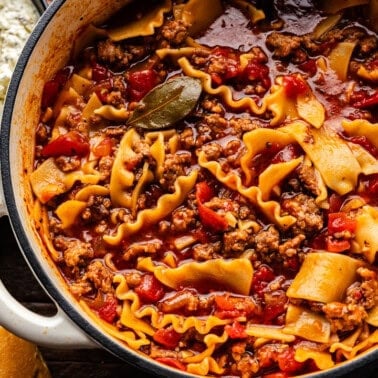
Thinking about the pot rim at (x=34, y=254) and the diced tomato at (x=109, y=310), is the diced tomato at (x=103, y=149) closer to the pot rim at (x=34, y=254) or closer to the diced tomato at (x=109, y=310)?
the pot rim at (x=34, y=254)

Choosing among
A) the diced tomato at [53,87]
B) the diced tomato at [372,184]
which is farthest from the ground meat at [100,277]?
the diced tomato at [372,184]

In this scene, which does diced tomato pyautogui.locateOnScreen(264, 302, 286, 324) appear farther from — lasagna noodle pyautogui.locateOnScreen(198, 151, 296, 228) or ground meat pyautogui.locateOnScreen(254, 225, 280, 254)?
lasagna noodle pyautogui.locateOnScreen(198, 151, 296, 228)

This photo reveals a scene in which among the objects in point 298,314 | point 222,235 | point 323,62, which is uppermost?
point 323,62

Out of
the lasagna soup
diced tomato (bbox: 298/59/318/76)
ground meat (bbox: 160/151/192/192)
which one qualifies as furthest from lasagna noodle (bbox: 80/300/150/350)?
diced tomato (bbox: 298/59/318/76)

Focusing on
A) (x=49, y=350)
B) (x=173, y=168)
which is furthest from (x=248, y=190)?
(x=49, y=350)

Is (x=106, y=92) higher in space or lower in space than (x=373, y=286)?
higher

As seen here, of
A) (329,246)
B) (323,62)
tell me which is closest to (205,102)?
(323,62)

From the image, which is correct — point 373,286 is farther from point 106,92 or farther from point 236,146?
point 106,92

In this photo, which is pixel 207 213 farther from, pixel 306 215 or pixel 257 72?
pixel 257 72
